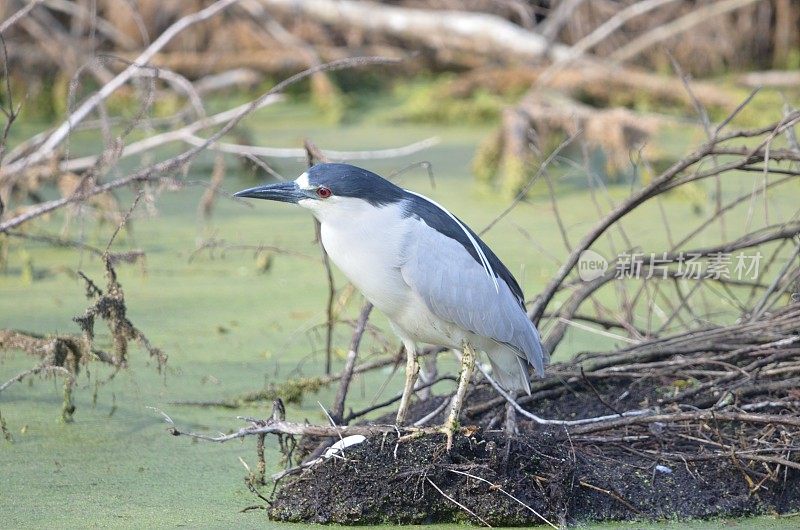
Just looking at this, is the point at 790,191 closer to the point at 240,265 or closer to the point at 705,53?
the point at 705,53

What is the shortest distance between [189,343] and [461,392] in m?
1.70

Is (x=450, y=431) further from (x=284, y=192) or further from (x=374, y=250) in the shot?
(x=284, y=192)

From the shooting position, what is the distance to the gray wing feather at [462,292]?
2.73 metres

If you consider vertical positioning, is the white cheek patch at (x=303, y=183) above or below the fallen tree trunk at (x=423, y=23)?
above

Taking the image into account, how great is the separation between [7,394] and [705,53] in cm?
648

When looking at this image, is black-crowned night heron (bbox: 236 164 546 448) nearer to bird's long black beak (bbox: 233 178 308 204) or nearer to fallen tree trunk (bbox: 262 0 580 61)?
bird's long black beak (bbox: 233 178 308 204)

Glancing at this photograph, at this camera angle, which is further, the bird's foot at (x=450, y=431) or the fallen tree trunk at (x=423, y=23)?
the fallen tree trunk at (x=423, y=23)

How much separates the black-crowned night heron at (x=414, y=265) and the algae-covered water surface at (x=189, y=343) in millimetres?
582

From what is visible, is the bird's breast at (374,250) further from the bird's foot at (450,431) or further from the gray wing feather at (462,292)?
the bird's foot at (450,431)

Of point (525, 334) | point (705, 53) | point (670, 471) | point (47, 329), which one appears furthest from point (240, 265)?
point (705, 53)

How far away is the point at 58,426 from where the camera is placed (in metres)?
3.31
